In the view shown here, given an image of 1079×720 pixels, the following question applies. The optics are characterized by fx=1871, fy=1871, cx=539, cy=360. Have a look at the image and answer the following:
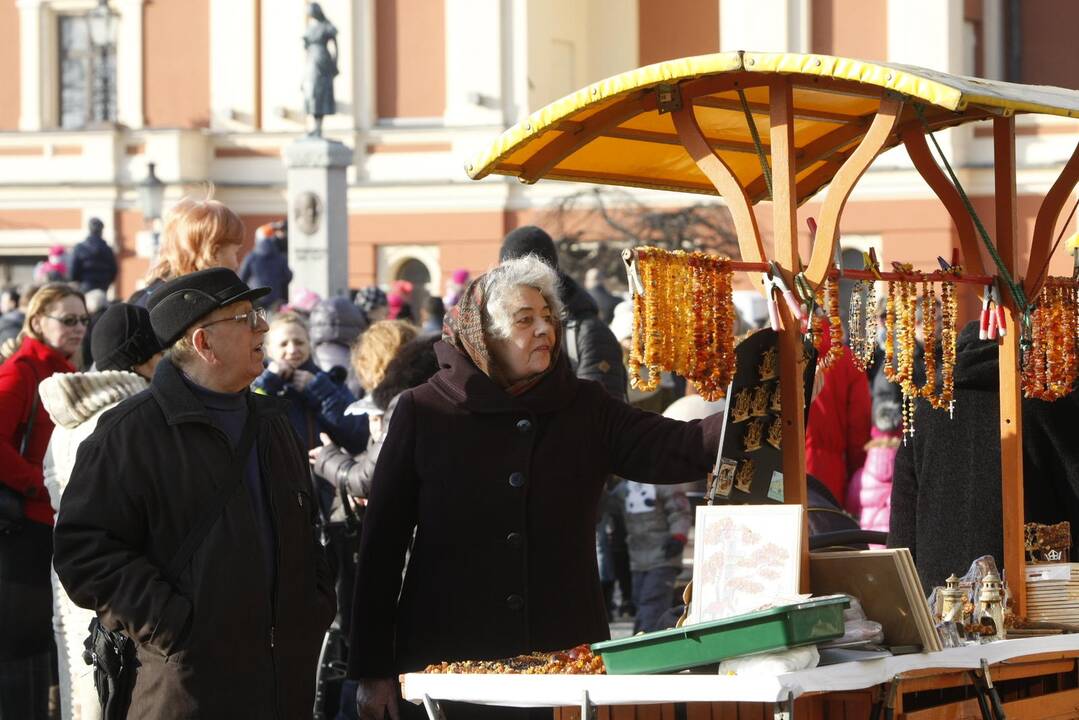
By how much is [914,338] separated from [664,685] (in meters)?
1.36

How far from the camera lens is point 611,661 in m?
4.09

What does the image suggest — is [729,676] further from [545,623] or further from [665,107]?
[665,107]

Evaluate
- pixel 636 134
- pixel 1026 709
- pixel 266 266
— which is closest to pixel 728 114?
pixel 636 134

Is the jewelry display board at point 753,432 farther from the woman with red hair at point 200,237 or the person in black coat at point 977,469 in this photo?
the woman with red hair at point 200,237

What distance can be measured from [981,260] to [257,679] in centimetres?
226

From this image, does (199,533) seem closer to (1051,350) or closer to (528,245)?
(1051,350)

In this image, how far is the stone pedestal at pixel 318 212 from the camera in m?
20.9

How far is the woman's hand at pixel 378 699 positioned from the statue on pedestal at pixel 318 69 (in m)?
18.1

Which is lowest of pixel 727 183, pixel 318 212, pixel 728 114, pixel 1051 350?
pixel 1051 350

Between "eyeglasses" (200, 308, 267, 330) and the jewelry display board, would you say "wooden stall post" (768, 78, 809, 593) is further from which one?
"eyeglasses" (200, 308, 267, 330)

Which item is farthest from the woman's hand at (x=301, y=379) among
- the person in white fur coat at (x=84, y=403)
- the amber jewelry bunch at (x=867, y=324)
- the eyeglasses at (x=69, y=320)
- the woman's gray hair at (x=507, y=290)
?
the amber jewelry bunch at (x=867, y=324)

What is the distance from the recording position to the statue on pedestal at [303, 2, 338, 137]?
22609mm

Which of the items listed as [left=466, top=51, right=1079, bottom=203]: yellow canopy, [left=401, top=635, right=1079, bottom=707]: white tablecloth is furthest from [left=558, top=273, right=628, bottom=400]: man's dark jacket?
[left=401, top=635, right=1079, bottom=707]: white tablecloth

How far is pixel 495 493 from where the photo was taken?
4824 millimetres
